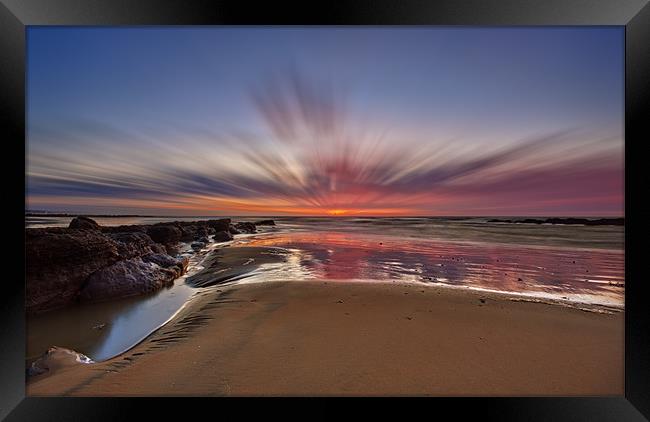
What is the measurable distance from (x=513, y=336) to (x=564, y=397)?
18.7 inches

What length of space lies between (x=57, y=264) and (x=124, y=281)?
0.70 m

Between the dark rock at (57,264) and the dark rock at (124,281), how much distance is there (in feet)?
Result: 0.35

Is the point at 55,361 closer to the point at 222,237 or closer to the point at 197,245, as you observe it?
the point at 197,245

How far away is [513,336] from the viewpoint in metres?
2.25

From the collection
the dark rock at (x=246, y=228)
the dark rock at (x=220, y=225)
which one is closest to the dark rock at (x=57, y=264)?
the dark rock at (x=220, y=225)

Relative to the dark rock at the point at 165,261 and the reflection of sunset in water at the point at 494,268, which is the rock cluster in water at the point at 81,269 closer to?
the dark rock at the point at 165,261

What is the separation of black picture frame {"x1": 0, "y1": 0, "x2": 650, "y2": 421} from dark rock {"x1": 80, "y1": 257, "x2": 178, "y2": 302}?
4.53 ft

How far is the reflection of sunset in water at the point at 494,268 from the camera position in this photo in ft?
12.5

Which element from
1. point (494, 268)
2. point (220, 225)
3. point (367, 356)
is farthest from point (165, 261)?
point (220, 225)

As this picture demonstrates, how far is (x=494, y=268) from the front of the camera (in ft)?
17.1

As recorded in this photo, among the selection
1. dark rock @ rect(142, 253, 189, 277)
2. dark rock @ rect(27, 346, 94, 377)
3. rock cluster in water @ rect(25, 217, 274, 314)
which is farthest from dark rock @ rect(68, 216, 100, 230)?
dark rock @ rect(27, 346, 94, 377)

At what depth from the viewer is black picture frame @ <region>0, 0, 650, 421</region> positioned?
181 cm

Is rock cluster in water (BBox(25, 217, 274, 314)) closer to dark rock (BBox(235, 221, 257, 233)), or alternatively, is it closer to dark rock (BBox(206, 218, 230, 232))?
dark rock (BBox(206, 218, 230, 232))
